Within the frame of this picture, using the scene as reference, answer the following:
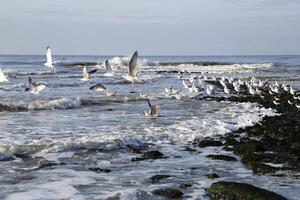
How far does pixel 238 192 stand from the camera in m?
7.13

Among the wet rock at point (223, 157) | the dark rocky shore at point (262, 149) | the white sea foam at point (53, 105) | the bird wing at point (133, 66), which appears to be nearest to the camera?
the dark rocky shore at point (262, 149)

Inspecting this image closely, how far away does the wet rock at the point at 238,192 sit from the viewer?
22.8ft

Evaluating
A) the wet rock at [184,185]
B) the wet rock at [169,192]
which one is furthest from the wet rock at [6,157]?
the wet rock at [184,185]

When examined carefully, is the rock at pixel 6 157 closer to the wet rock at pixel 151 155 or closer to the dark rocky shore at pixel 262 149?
the wet rock at pixel 151 155

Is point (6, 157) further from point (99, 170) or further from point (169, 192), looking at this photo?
point (169, 192)

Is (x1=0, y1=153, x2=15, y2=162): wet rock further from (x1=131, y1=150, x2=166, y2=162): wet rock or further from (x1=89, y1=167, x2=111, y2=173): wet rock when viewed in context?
(x1=131, y1=150, x2=166, y2=162): wet rock

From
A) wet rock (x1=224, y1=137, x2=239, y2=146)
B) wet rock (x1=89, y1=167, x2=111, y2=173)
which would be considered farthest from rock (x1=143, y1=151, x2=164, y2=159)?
wet rock (x1=224, y1=137, x2=239, y2=146)

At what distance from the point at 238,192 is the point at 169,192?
98 cm

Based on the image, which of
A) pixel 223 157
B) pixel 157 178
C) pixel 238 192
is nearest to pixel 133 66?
pixel 223 157

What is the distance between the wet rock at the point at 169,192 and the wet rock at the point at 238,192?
450mm

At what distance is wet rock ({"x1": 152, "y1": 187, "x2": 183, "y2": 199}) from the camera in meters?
7.41

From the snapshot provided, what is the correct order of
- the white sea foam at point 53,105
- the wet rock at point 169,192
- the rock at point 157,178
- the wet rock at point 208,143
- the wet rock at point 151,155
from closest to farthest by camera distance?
the wet rock at point 169,192
the rock at point 157,178
the wet rock at point 151,155
the wet rock at point 208,143
the white sea foam at point 53,105

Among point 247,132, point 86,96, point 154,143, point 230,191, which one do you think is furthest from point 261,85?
point 230,191

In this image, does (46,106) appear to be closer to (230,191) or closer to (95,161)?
(95,161)
